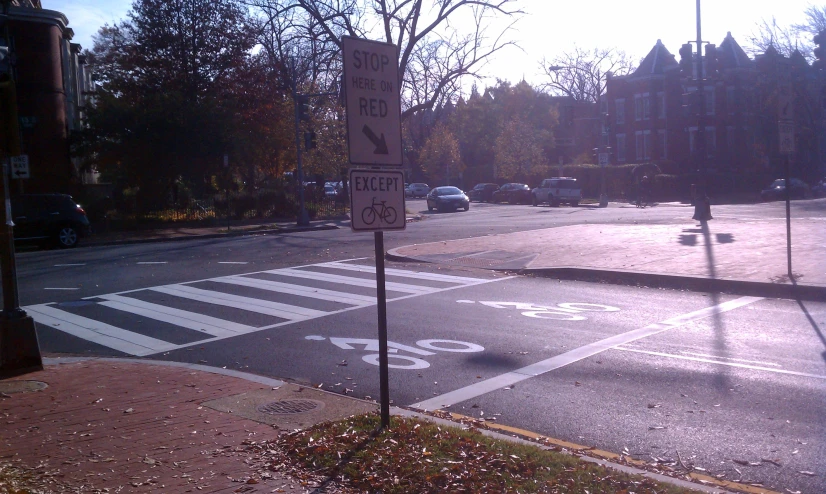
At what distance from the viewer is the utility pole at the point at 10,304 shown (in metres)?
8.52

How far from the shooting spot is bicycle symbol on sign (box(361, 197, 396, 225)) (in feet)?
19.9

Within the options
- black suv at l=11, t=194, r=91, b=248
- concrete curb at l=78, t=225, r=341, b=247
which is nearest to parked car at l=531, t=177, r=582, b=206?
concrete curb at l=78, t=225, r=341, b=247

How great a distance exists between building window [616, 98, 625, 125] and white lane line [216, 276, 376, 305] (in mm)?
53290

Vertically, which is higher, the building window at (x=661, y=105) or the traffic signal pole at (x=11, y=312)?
the building window at (x=661, y=105)

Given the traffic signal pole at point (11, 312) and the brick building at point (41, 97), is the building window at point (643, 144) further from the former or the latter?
the traffic signal pole at point (11, 312)

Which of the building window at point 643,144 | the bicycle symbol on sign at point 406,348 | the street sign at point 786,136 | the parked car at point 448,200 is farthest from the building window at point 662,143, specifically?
the bicycle symbol on sign at point 406,348

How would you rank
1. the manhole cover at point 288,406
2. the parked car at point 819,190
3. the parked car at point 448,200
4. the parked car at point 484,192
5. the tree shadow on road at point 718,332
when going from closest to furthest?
the manhole cover at point 288,406 < the tree shadow on road at point 718,332 < the parked car at point 448,200 < the parked car at point 819,190 < the parked car at point 484,192

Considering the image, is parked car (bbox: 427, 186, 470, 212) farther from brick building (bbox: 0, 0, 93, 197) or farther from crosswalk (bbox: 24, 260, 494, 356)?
crosswalk (bbox: 24, 260, 494, 356)

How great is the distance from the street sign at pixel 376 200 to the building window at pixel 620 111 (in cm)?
6124

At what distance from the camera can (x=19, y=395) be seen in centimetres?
787

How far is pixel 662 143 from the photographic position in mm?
61969

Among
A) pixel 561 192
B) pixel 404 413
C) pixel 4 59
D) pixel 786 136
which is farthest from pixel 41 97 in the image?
pixel 404 413

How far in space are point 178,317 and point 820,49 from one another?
40.5 m

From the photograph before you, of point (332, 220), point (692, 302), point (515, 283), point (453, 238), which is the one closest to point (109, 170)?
point (332, 220)
